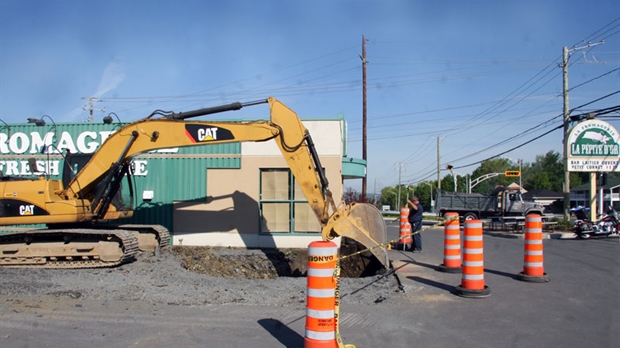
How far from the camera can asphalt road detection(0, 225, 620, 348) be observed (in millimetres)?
6371

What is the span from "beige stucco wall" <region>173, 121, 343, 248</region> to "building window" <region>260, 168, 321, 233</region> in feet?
0.72

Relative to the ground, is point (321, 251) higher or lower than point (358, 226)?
higher

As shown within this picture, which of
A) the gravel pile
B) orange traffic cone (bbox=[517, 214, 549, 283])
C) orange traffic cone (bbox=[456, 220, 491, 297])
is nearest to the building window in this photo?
the gravel pile

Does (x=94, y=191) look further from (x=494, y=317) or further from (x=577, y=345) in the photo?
(x=577, y=345)

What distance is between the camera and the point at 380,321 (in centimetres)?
725

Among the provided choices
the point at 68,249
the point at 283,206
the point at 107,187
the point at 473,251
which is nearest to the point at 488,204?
the point at 283,206

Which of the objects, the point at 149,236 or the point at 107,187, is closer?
the point at 107,187

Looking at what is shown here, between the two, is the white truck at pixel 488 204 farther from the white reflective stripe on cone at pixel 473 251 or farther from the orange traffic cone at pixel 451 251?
the white reflective stripe on cone at pixel 473 251

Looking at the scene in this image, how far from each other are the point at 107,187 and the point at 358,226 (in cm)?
648

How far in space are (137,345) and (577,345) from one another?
17.6ft

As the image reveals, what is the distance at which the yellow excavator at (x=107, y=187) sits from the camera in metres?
12.0

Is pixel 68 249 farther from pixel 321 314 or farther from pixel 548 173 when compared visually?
pixel 548 173

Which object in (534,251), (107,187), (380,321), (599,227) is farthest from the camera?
(599,227)

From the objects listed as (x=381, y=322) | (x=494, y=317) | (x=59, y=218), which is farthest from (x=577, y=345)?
(x=59, y=218)
